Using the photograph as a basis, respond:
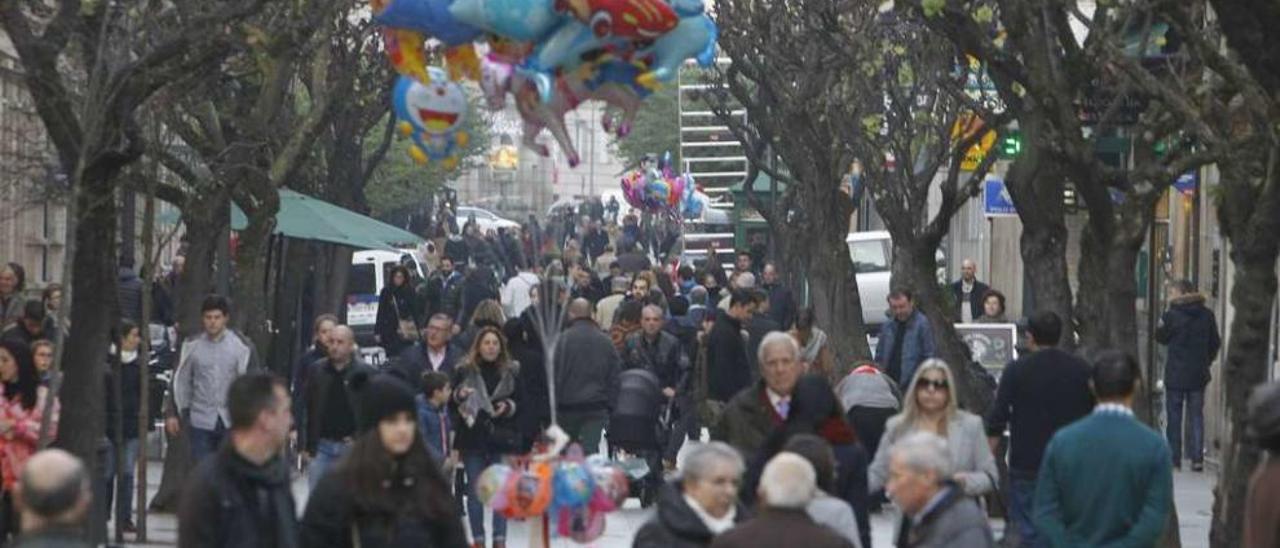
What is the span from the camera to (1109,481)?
1180 cm

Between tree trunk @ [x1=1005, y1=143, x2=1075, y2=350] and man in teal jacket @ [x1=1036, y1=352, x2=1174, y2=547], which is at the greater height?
tree trunk @ [x1=1005, y1=143, x2=1075, y2=350]

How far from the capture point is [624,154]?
91375mm

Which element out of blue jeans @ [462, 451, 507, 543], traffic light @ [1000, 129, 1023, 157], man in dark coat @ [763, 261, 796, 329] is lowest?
blue jeans @ [462, 451, 507, 543]

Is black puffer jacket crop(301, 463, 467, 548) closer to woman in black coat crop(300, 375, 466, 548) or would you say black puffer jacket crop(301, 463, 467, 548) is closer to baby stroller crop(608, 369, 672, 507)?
woman in black coat crop(300, 375, 466, 548)

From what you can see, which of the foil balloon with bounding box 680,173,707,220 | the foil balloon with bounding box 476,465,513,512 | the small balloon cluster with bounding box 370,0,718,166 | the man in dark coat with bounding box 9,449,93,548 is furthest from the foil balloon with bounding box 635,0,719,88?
the foil balloon with bounding box 680,173,707,220

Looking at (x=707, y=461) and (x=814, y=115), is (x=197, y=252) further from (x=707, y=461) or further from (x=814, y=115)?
(x=814, y=115)

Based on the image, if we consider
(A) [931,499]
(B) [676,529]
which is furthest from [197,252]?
(A) [931,499]

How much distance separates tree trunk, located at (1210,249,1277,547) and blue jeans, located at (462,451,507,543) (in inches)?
192

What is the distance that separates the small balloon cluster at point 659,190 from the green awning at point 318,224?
102 feet

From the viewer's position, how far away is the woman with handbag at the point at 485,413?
18656 millimetres

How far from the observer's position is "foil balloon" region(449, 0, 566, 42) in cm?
1311

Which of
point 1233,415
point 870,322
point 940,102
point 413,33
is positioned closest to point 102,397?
point 413,33

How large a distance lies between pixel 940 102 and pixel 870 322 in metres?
14.5

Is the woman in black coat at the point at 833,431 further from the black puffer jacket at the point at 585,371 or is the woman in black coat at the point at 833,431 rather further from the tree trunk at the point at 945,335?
the tree trunk at the point at 945,335
